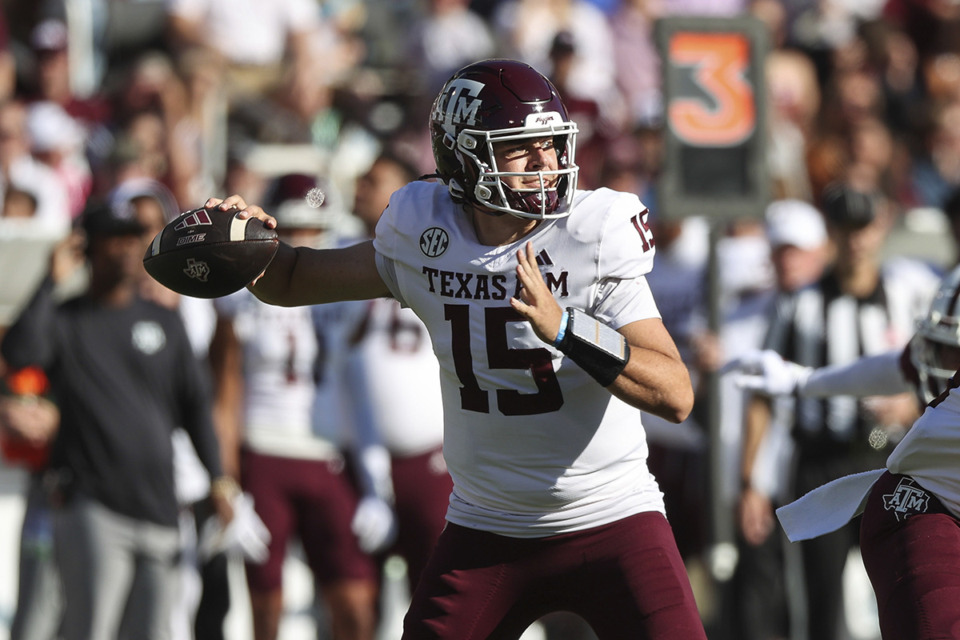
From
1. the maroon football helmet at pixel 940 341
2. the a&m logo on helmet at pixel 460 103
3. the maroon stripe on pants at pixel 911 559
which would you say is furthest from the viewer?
the maroon football helmet at pixel 940 341

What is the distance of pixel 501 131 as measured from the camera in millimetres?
3498

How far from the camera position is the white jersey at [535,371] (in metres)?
3.47

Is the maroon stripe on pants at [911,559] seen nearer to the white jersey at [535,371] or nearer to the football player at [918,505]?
the football player at [918,505]

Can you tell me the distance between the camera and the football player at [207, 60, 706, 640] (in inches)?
136

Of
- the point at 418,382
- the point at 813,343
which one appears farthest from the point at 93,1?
the point at 813,343

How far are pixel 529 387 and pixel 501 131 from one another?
61 centimetres

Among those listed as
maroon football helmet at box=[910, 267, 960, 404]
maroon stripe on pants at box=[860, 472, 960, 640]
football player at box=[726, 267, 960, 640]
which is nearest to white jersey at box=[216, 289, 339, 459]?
football player at box=[726, 267, 960, 640]

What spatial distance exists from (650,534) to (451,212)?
0.92m

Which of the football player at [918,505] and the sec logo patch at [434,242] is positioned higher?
the sec logo patch at [434,242]

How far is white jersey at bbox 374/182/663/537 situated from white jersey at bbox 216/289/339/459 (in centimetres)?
251

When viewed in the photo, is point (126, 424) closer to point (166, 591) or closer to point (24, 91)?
point (166, 591)

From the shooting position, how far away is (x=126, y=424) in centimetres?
541

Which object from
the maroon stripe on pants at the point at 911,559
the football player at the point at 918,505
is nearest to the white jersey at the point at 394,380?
the football player at the point at 918,505

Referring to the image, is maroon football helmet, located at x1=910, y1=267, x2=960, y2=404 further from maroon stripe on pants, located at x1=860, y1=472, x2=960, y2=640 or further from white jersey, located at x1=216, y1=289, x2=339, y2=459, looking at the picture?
white jersey, located at x1=216, y1=289, x2=339, y2=459
